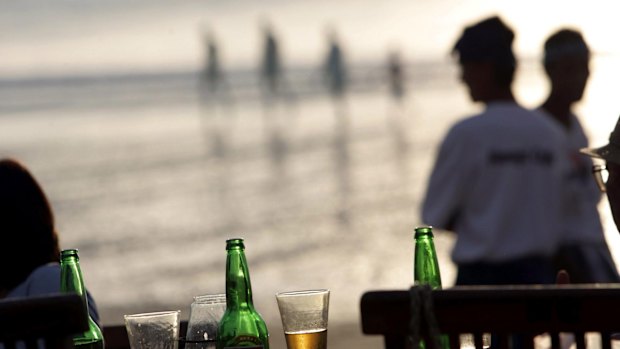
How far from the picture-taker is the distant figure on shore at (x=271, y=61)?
3216cm

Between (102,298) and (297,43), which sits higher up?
(297,43)

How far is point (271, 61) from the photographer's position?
32562mm

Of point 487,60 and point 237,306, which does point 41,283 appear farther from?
point 487,60

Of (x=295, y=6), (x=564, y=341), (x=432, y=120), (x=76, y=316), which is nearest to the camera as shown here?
(x=76, y=316)

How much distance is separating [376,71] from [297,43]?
1058 centimetres

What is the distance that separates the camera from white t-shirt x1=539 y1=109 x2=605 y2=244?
14.2ft

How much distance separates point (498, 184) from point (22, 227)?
1437mm

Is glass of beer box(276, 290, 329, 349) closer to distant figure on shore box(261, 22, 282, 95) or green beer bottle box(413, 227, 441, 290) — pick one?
green beer bottle box(413, 227, 441, 290)

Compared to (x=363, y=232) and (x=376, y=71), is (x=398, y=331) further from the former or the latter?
(x=376, y=71)

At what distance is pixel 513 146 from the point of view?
4148 mm

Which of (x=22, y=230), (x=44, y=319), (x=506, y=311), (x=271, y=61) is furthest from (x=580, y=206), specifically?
(x=271, y=61)

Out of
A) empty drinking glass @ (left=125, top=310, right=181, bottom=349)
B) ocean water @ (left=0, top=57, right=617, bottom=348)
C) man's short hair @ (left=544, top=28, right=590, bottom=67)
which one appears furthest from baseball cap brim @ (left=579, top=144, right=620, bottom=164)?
ocean water @ (left=0, top=57, right=617, bottom=348)

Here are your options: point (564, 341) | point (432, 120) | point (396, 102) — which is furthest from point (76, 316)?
point (396, 102)

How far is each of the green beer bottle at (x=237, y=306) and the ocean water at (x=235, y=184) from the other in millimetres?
3088
